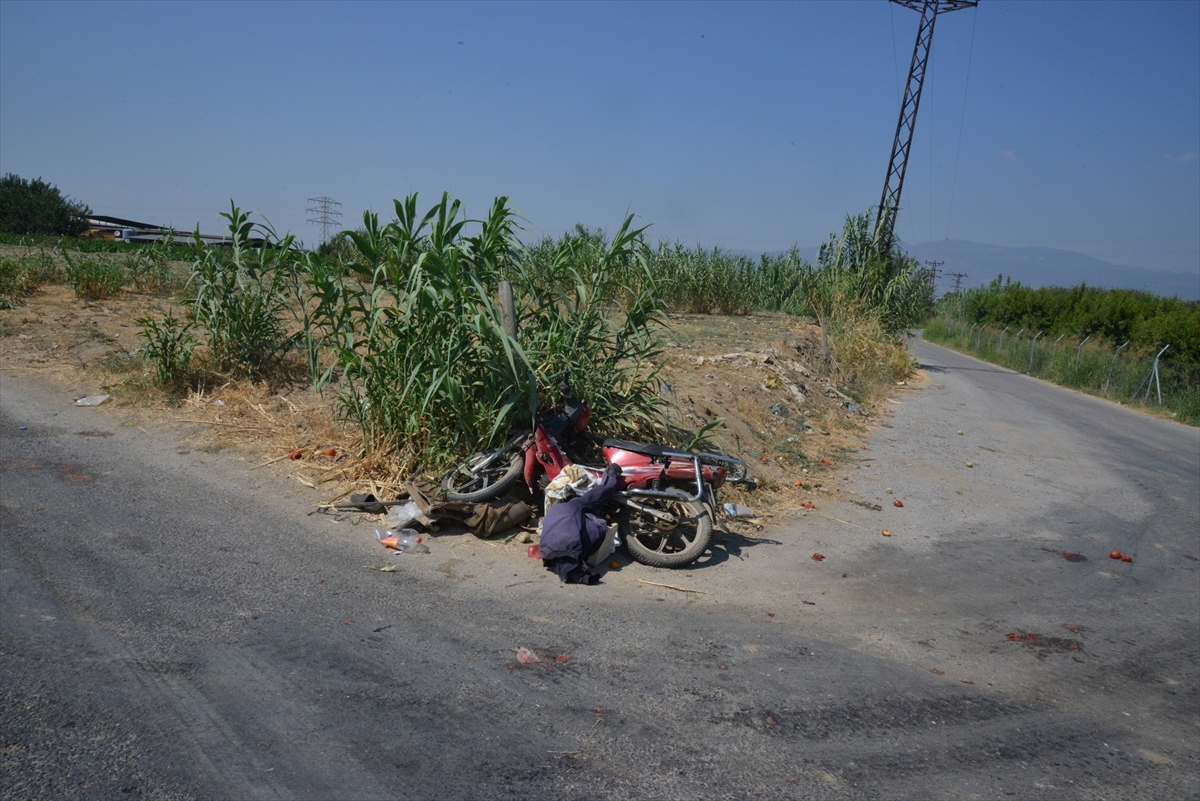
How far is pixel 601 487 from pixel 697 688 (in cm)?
182

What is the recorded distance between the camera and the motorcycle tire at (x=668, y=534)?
18.1ft

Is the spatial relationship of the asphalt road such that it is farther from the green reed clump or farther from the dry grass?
the green reed clump

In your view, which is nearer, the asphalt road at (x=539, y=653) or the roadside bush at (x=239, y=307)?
the asphalt road at (x=539, y=653)

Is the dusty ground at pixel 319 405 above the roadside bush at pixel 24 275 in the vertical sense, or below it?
below

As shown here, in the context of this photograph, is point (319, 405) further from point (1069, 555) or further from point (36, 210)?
point (36, 210)

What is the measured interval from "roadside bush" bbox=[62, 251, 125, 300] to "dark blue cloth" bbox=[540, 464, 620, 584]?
8709mm

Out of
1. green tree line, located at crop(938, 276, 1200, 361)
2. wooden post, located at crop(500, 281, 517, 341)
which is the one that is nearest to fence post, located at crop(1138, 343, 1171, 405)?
green tree line, located at crop(938, 276, 1200, 361)

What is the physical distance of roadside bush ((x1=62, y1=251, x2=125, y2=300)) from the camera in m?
10.9

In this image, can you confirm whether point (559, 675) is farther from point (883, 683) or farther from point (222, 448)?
point (222, 448)

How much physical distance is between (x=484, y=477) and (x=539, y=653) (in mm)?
2042

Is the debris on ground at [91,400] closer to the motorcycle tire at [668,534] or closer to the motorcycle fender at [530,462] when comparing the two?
the motorcycle fender at [530,462]

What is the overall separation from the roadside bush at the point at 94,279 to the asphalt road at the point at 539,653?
437cm

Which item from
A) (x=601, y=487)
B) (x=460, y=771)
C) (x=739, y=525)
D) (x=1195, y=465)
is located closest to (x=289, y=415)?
(x=601, y=487)

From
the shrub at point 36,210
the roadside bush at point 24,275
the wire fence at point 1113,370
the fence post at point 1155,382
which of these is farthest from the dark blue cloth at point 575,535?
the shrub at point 36,210
